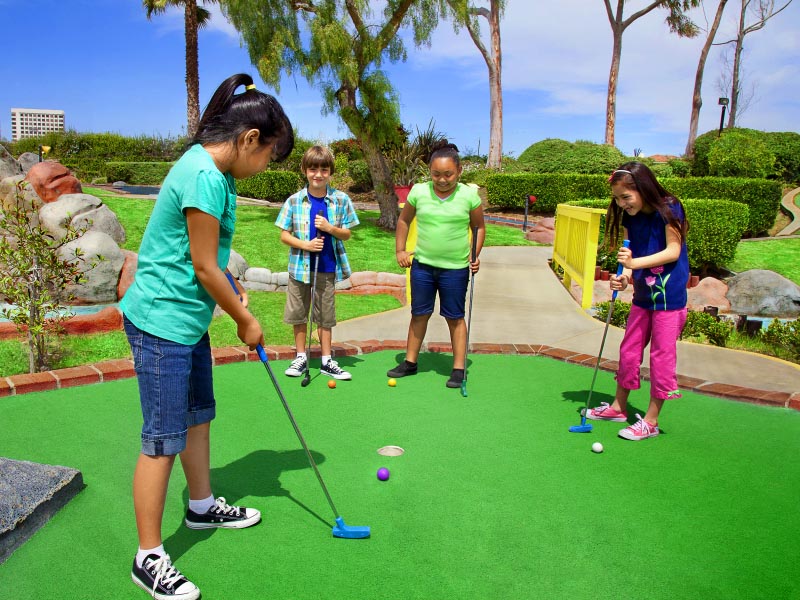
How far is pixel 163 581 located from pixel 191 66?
1439 centimetres

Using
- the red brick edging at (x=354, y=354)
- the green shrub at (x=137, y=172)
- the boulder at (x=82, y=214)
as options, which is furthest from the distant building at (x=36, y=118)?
the red brick edging at (x=354, y=354)

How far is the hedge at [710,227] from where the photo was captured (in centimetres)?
1082

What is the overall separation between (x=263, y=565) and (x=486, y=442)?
53.9 inches

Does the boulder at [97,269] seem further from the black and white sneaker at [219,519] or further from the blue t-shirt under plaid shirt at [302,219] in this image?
the black and white sneaker at [219,519]

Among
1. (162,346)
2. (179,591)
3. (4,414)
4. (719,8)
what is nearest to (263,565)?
(179,591)

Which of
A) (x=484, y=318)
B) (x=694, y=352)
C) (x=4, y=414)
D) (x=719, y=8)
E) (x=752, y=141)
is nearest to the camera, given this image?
(x=4, y=414)

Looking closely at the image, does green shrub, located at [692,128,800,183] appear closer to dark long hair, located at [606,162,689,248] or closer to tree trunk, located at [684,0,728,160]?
tree trunk, located at [684,0,728,160]

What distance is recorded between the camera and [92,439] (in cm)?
306

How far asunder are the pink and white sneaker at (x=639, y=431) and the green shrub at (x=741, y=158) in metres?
16.6

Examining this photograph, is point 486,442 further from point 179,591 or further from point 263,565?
point 179,591

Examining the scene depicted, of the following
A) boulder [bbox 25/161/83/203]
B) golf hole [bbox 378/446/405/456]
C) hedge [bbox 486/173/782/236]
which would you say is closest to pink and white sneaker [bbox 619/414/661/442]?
golf hole [bbox 378/446/405/456]

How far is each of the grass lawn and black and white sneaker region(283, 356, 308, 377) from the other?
9.98 m

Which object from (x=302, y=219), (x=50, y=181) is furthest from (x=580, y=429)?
(x=50, y=181)

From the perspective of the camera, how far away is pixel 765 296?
30.6ft
